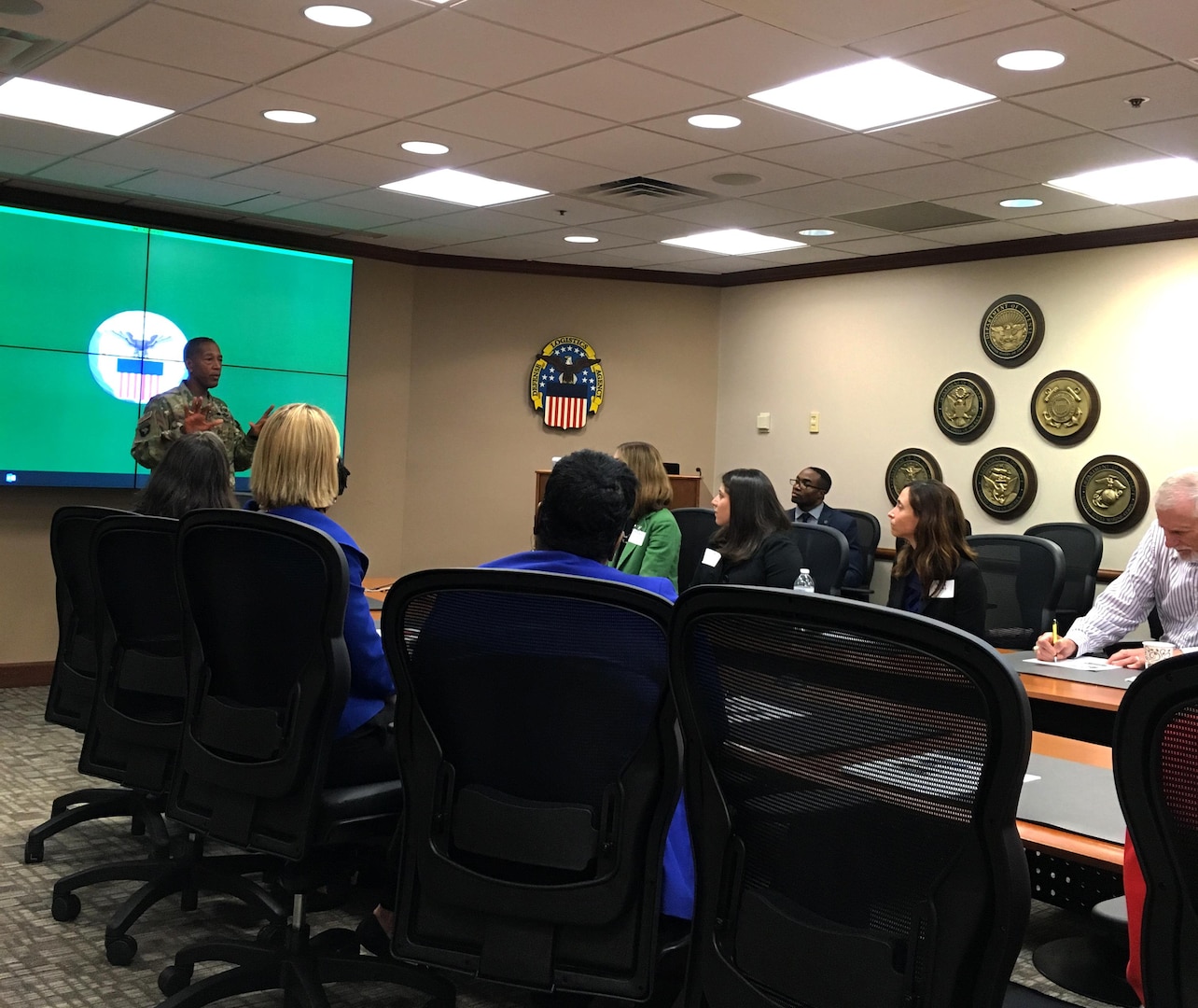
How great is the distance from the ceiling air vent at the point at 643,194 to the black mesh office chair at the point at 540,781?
175 inches

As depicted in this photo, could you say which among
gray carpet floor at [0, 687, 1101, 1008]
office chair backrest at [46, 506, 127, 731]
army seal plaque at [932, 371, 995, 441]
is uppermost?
army seal plaque at [932, 371, 995, 441]

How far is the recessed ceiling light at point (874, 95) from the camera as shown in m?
4.36

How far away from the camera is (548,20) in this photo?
3.87 meters

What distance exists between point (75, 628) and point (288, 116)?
257cm

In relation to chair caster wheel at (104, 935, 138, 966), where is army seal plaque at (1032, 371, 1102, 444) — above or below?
above

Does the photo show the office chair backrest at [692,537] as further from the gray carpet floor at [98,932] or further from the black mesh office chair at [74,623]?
the black mesh office chair at [74,623]

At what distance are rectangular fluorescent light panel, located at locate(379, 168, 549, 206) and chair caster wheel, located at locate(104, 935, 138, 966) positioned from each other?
4130 mm

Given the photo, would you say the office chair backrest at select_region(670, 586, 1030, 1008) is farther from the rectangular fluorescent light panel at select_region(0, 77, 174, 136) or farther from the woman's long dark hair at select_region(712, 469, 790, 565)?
the rectangular fluorescent light panel at select_region(0, 77, 174, 136)

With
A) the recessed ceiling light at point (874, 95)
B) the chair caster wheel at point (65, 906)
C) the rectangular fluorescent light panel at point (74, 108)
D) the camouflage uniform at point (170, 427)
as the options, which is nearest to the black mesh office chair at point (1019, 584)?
the recessed ceiling light at point (874, 95)

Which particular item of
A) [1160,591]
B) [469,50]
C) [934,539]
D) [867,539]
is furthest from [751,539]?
[867,539]

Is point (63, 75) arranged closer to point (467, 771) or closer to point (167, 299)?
point (167, 299)

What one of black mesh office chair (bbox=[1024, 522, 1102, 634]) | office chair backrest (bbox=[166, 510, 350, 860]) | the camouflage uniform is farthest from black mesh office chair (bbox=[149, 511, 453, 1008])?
black mesh office chair (bbox=[1024, 522, 1102, 634])

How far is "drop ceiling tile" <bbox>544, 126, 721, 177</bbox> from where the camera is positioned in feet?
17.2

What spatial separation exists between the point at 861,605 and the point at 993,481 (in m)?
6.58
